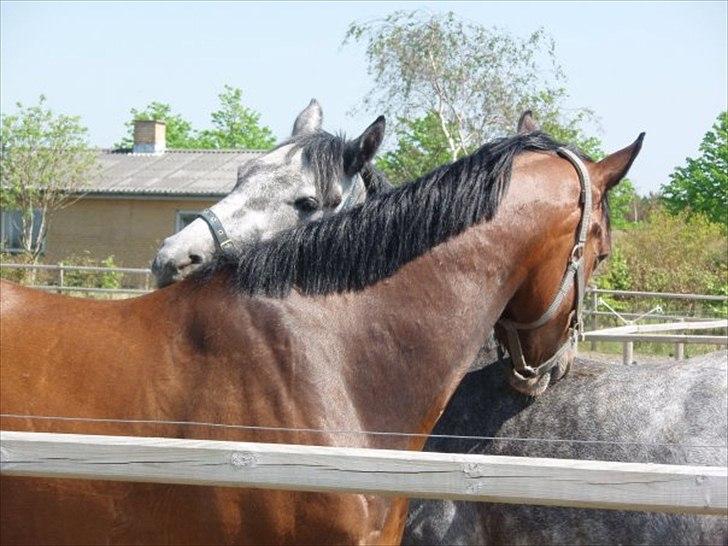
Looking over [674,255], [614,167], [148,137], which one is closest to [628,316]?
[674,255]

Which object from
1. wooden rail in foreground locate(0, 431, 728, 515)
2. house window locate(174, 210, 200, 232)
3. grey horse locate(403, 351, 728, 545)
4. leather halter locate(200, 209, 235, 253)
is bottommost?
house window locate(174, 210, 200, 232)

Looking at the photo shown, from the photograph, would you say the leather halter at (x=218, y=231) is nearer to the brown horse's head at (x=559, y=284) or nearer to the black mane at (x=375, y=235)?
the black mane at (x=375, y=235)

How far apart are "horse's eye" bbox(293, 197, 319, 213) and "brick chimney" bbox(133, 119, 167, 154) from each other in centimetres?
3548

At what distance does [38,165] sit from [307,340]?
2973 centimetres

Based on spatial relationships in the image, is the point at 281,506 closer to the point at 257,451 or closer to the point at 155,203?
the point at 257,451

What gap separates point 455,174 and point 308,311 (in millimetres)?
669

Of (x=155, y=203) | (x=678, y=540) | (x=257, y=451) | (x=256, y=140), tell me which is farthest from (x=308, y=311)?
(x=256, y=140)

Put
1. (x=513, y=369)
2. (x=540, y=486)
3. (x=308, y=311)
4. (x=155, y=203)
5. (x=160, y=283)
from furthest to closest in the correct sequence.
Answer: (x=155, y=203) < (x=160, y=283) < (x=513, y=369) < (x=308, y=311) < (x=540, y=486)

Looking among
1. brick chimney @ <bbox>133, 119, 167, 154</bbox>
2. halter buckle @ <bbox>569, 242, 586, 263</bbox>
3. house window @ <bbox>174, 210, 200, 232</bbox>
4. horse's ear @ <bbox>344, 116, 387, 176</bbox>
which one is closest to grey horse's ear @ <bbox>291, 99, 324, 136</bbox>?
horse's ear @ <bbox>344, 116, 387, 176</bbox>

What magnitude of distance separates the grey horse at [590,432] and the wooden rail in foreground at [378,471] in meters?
1.33

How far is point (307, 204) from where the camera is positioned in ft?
14.4

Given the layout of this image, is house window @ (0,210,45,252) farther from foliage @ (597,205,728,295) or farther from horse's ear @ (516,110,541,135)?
horse's ear @ (516,110,541,135)

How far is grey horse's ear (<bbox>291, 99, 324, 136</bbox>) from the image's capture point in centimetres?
527

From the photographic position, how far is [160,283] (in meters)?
4.07
